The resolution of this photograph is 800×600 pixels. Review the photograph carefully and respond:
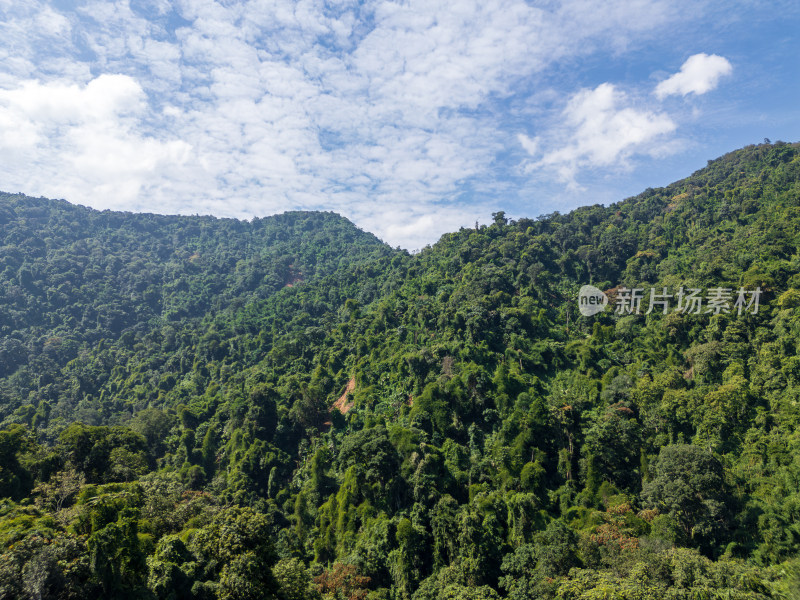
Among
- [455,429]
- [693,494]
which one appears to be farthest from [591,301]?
[693,494]

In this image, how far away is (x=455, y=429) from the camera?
140 ft

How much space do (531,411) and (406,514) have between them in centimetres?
1512

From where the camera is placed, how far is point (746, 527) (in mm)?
28047

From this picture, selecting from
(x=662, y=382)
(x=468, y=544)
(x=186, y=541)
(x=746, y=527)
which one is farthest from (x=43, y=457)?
(x=662, y=382)

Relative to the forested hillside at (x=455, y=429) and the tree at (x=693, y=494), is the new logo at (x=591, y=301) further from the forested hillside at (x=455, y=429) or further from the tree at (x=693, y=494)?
the tree at (x=693, y=494)

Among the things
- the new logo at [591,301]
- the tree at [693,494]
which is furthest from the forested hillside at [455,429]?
the new logo at [591,301]

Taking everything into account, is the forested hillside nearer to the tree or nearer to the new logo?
the tree

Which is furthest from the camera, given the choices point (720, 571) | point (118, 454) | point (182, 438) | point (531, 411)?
point (182, 438)

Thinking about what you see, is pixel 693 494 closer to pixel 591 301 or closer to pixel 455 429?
pixel 455 429

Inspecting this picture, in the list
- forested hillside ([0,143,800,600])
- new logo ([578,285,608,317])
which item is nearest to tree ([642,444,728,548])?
forested hillside ([0,143,800,600])

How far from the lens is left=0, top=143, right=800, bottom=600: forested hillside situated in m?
20.3

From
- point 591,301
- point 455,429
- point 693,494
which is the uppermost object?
point 591,301

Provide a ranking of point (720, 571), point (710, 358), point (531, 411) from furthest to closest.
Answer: point (710, 358) → point (531, 411) → point (720, 571)

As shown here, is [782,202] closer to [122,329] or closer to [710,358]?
[710,358]
